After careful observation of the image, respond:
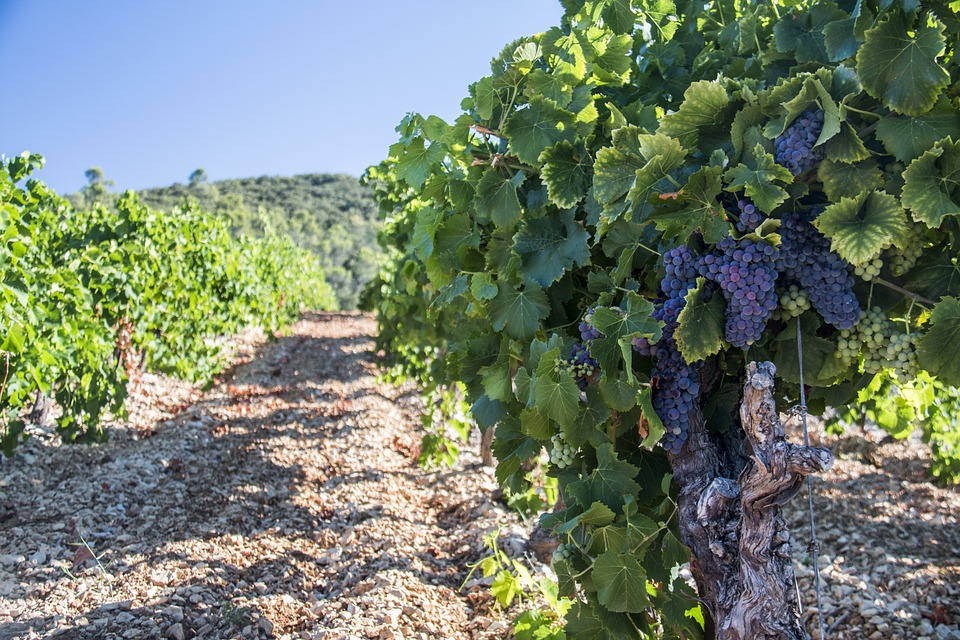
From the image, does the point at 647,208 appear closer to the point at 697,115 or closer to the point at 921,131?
the point at 697,115

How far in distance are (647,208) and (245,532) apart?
11.9 ft

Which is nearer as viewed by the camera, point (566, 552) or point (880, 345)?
point (880, 345)

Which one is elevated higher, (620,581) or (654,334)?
(654,334)

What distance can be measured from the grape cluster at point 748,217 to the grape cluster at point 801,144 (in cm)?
13

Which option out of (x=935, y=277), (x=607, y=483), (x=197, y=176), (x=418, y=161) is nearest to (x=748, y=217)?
(x=935, y=277)

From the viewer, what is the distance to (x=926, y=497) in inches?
230

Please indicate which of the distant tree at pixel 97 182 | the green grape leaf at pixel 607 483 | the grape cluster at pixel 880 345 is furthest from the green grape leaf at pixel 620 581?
the distant tree at pixel 97 182

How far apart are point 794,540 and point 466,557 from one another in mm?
2307

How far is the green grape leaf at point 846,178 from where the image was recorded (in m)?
1.75

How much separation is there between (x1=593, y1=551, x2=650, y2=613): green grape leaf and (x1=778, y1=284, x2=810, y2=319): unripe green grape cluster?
731 millimetres

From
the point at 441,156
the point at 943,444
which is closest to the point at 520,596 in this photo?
the point at 441,156

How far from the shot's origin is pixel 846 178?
69.2 inches

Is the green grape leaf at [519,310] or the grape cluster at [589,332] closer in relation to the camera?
the grape cluster at [589,332]

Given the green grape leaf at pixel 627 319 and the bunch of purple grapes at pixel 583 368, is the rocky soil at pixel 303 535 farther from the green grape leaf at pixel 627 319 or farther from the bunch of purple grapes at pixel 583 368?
the green grape leaf at pixel 627 319
